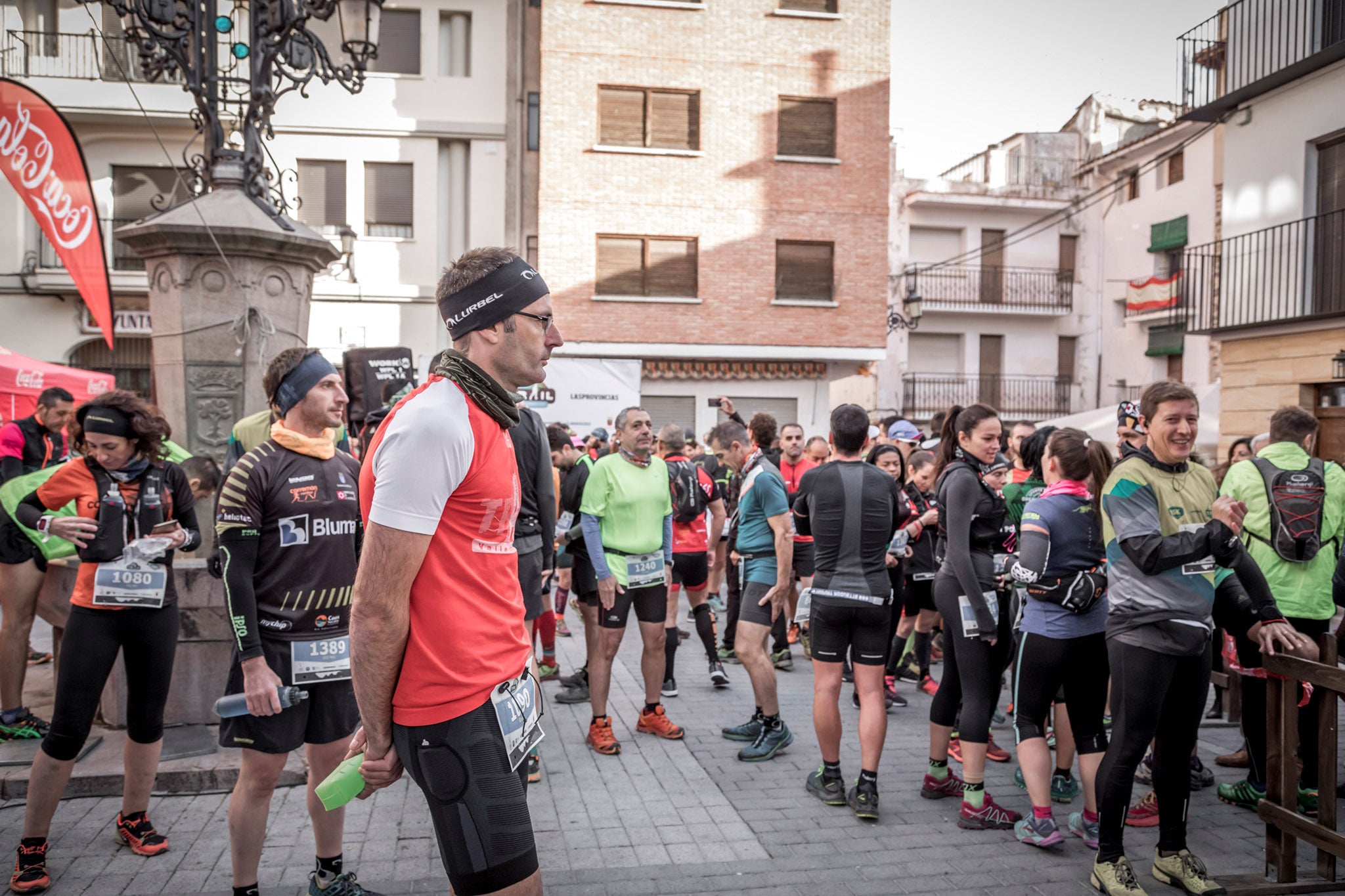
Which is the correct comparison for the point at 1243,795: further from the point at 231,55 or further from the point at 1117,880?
the point at 231,55

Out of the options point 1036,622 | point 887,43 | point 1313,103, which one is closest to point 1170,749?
point 1036,622

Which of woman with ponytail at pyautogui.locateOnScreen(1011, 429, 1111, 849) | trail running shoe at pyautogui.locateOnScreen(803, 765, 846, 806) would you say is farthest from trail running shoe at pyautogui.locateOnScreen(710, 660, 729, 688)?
woman with ponytail at pyautogui.locateOnScreen(1011, 429, 1111, 849)

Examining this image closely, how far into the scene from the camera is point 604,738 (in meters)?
6.31

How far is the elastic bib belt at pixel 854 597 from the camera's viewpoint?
5.41m

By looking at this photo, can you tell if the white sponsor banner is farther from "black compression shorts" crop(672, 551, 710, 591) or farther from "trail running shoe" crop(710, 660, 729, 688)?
"trail running shoe" crop(710, 660, 729, 688)

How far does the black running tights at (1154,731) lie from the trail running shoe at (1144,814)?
0.83 meters

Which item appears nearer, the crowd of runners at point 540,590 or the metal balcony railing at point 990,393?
the crowd of runners at point 540,590

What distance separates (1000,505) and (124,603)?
4.42m

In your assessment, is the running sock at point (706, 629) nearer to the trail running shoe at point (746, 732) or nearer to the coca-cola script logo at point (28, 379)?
the trail running shoe at point (746, 732)

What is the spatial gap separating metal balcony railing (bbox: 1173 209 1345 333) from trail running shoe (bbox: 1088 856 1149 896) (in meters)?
12.2

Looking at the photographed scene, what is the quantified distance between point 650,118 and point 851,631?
21.0 metres

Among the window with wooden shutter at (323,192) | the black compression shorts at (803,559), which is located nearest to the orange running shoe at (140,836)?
the black compression shorts at (803,559)

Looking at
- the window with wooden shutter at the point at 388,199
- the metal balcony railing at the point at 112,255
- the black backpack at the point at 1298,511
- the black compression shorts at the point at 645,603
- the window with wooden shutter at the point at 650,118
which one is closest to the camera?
the black backpack at the point at 1298,511

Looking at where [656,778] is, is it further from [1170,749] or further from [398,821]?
[1170,749]
